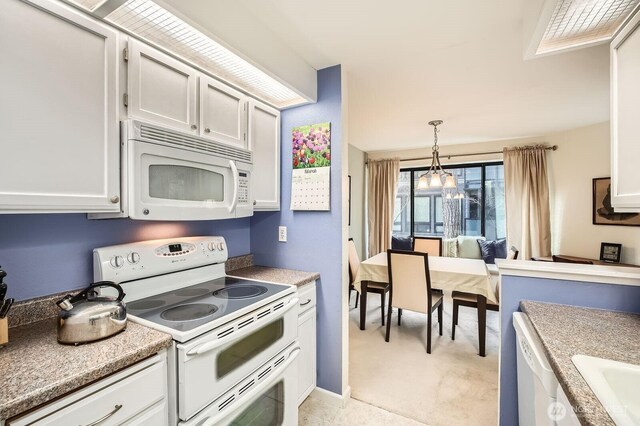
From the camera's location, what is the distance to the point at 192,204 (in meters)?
1.47

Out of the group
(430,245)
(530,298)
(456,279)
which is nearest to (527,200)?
(430,245)

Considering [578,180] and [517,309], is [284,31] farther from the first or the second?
[578,180]

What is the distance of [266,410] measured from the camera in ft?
4.73

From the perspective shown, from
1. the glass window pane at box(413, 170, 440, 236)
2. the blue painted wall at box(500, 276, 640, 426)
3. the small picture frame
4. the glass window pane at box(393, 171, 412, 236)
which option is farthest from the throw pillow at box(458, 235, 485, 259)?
the blue painted wall at box(500, 276, 640, 426)

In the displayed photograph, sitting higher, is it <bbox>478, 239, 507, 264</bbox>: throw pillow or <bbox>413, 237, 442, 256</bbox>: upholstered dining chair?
<bbox>413, 237, 442, 256</bbox>: upholstered dining chair

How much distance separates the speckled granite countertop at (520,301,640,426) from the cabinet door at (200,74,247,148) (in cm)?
181

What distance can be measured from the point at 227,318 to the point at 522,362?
4.50 feet

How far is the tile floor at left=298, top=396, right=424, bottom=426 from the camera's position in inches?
71.4

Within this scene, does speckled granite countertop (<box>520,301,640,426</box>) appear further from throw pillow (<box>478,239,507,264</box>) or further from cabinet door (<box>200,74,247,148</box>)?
throw pillow (<box>478,239,507,264</box>)

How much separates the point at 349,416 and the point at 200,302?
4.26 ft

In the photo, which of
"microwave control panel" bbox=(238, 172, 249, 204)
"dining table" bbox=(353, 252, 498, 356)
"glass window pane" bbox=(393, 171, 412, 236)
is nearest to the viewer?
"microwave control panel" bbox=(238, 172, 249, 204)

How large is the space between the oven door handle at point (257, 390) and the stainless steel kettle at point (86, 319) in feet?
1.70

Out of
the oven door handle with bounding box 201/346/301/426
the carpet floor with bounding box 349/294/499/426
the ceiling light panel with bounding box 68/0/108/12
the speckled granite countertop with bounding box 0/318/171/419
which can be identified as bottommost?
A: the carpet floor with bounding box 349/294/499/426

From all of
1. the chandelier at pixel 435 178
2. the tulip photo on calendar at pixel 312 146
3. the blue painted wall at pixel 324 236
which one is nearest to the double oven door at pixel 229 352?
the blue painted wall at pixel 324 236
